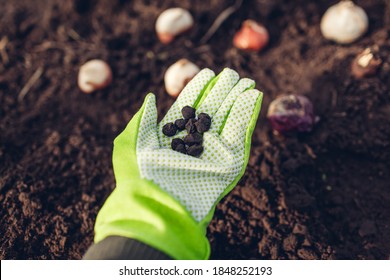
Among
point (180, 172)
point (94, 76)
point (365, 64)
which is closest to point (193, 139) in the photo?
point (180, 172)

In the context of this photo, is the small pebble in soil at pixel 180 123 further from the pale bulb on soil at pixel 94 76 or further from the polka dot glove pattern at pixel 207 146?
the pale bulb on soil at pixel 94 76

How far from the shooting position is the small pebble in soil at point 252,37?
7.35 ft

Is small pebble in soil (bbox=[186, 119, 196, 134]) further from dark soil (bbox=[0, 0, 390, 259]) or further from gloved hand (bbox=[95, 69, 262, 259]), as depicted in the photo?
dark soil (bbox=[0, 0, 390, 259])

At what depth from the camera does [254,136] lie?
6.73ft

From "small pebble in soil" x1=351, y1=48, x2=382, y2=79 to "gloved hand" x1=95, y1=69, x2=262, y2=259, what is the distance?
29.3 inches

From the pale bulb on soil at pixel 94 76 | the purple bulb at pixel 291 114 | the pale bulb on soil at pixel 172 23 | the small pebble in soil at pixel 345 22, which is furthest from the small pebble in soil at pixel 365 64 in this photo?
the pale bulb on soil at pixel 94 76

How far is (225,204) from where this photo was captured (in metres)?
1.81

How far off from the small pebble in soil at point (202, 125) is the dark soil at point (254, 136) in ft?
1.47

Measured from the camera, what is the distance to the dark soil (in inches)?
68.5

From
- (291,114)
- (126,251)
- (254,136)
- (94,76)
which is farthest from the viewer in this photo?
(94,76)

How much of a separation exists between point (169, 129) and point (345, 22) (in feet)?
4.20

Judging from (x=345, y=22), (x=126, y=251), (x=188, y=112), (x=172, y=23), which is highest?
(x=172, y=23)

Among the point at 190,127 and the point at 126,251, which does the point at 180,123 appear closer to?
the point at 190,127

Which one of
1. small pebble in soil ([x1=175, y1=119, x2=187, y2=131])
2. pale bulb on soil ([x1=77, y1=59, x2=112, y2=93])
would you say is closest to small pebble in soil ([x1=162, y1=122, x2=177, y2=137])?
small pebble in soil ([x1=175, y1=119, x2=187, y2=131])
